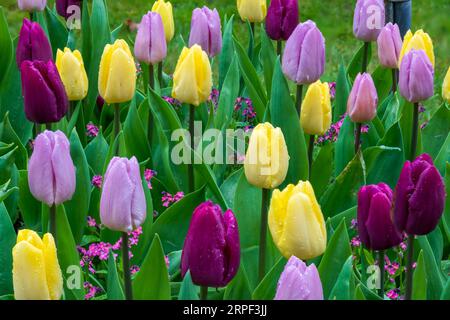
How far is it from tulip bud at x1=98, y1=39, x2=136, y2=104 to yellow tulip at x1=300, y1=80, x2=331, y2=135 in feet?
1.52

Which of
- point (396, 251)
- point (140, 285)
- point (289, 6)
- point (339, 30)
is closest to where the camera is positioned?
point (140, 285)

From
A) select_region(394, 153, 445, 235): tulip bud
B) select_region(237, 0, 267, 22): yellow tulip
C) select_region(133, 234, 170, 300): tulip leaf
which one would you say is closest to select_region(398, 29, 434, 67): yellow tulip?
select_region(237, 0, 267, 22): yellow tulip

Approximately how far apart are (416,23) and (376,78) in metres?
3.04

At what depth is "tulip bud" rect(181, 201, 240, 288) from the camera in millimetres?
1620

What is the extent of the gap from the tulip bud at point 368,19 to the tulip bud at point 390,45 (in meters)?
0.08

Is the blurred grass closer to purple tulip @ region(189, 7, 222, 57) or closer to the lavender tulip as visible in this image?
purple tulip @ region(189, 7, 222, 57)

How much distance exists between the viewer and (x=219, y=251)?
5.35ft

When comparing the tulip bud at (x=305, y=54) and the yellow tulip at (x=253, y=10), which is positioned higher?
the yellow tulip at (x=253, y=10)

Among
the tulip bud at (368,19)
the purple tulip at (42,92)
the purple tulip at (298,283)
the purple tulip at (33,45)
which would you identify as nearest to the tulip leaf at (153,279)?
the purple tulip at (298,283)

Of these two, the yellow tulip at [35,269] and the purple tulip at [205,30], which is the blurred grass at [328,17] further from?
the yellow tulip at [35,269]

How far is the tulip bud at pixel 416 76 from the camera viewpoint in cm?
244

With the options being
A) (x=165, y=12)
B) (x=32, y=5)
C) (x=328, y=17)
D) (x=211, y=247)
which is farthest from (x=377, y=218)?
(x=328, y=17)
